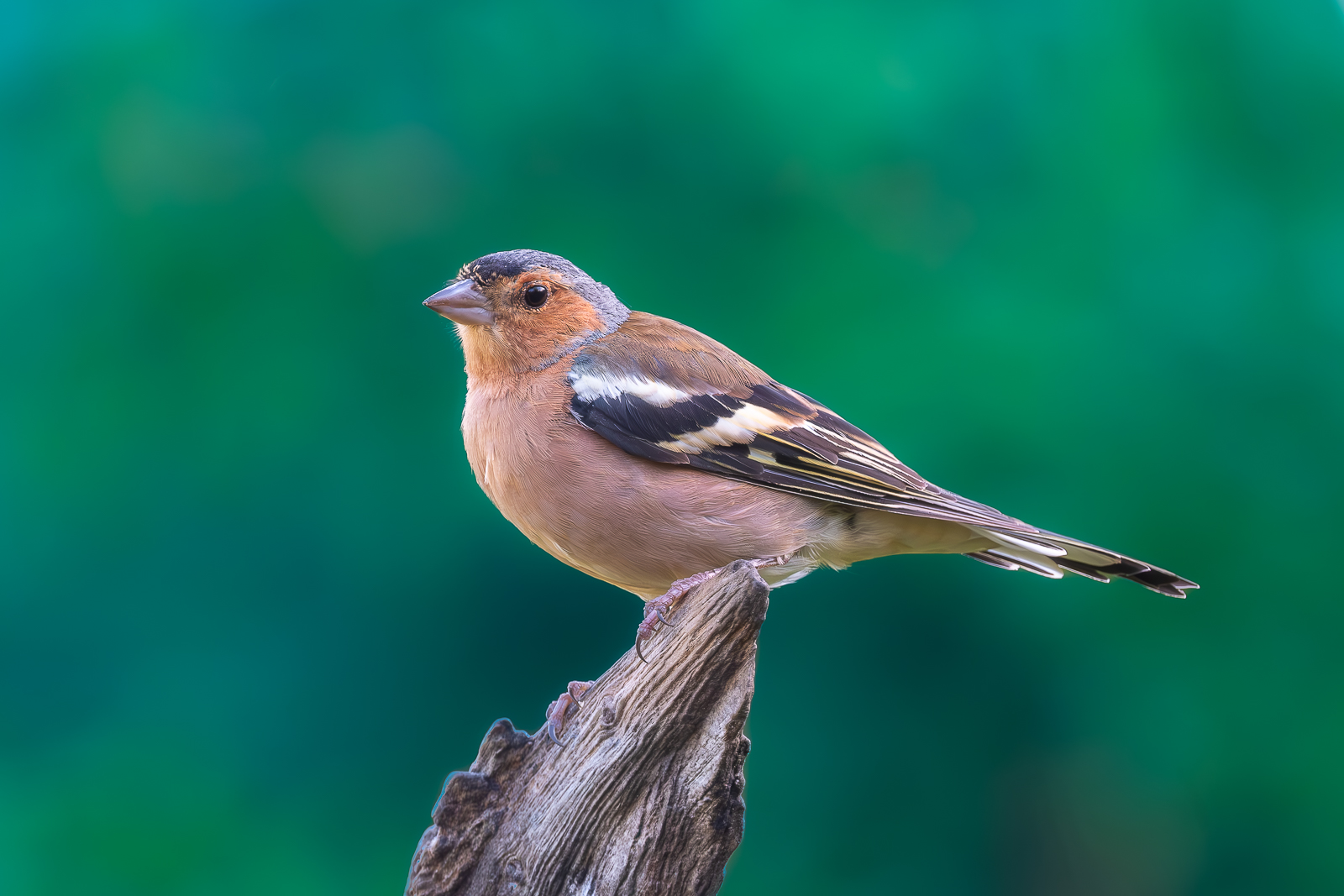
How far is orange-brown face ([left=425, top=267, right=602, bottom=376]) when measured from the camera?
120 inches

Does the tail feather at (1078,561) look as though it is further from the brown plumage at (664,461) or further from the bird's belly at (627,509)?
the bird's belly at (627,509)

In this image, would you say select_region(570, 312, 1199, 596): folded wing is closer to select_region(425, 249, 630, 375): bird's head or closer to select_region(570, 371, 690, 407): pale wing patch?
select_region(570, 371, 690, 407): pale wing patch

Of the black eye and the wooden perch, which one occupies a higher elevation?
the black eye

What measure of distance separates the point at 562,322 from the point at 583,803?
1.39 metres

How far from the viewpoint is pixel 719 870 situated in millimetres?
2521

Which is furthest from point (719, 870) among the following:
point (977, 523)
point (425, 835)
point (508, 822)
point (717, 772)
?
point (977, 523)

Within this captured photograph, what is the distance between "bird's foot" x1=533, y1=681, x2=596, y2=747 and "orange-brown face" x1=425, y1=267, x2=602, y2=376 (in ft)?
3.09

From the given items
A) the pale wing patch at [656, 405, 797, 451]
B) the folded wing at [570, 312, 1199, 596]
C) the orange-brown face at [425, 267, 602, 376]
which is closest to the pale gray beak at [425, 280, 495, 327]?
the orange-brown face at [425, 267, 602, 376]

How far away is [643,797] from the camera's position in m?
2.49

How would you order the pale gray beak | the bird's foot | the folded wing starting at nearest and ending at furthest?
the bird's foot → the folded wing → the pale gray beak

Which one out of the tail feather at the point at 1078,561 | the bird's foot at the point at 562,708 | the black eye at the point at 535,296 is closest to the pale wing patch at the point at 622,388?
the black eye at the point at 535,296

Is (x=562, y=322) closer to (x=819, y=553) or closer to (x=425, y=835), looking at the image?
(x=819, y=553)

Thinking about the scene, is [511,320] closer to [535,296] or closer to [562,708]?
[535,296]

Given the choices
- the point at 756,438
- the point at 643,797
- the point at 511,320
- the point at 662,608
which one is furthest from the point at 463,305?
the point at 643,797
